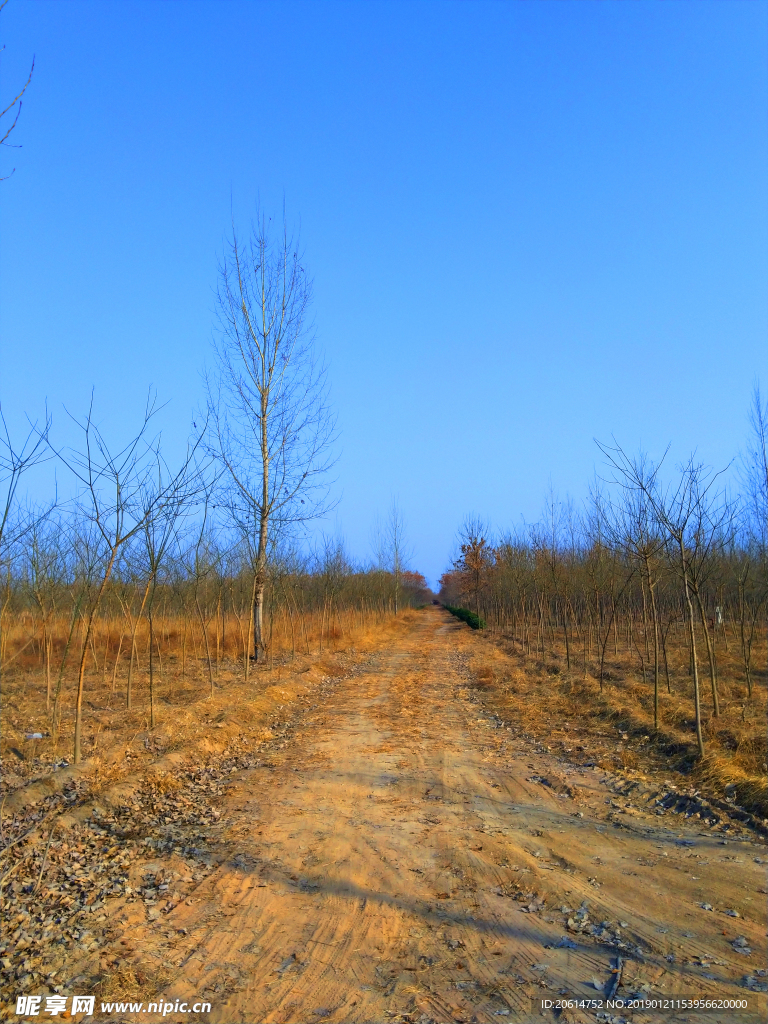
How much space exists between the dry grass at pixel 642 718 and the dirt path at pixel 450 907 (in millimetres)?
1131

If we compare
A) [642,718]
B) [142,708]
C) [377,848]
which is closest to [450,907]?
[377,848]

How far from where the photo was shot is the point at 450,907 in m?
4.26

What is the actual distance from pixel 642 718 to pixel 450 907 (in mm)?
6812

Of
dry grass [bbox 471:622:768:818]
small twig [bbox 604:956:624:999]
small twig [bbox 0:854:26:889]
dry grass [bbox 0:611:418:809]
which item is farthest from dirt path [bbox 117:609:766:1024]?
dry grass [bbox 0:611:418:809]

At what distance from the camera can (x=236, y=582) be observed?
2356 cm

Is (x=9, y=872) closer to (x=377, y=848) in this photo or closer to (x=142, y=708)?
(x=377, y=848)

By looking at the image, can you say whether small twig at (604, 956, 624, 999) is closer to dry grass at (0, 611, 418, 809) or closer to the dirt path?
the dirt path

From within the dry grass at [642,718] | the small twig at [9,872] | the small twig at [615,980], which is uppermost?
the small twig at [9,872]

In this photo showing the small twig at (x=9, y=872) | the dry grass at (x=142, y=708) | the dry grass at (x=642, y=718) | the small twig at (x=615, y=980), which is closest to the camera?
the small twig at (x=615, y=980)

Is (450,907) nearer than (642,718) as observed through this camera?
Yes

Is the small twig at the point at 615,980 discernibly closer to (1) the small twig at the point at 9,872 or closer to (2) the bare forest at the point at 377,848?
(2) the bare forest at the point at 377,848

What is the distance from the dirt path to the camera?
336 centimetres

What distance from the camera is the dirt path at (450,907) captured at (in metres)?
3.36

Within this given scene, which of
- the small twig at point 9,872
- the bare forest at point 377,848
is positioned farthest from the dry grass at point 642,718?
the small twig at point 9,872
